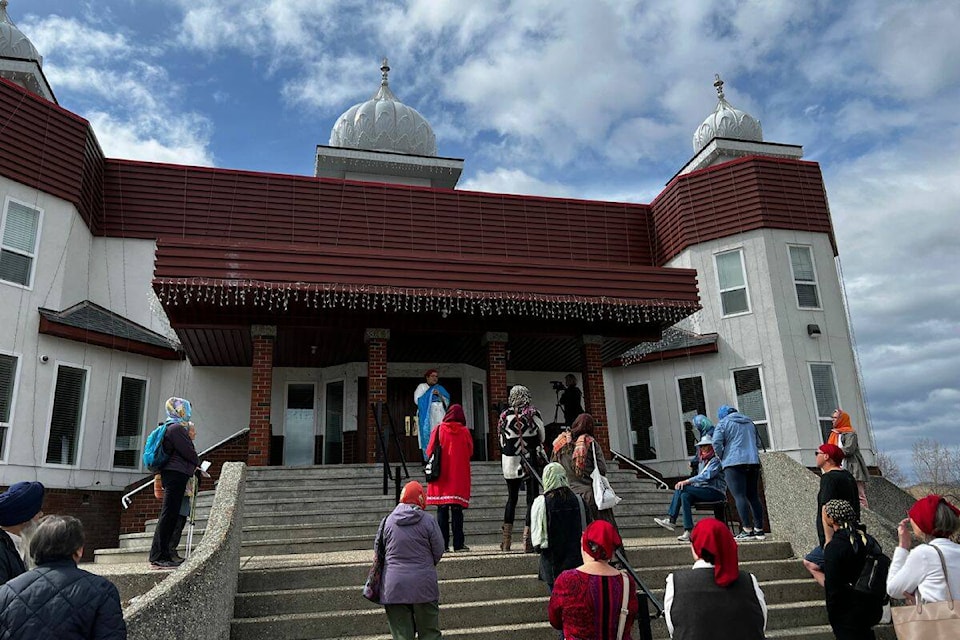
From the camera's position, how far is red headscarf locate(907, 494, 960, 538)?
13.8 ft

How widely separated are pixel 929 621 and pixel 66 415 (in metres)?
13.9

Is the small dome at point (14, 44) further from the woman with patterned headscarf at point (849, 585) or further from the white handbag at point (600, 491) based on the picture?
the woman with patterned headscarf at point (849, 585)

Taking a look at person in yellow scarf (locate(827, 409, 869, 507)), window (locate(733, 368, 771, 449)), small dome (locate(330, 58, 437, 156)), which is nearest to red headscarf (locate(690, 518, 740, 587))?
person in yellow scarf (locate(827, 409, 869, 507))

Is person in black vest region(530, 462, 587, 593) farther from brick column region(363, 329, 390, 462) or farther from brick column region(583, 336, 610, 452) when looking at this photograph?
brick column region(583, 336, 610, 452)

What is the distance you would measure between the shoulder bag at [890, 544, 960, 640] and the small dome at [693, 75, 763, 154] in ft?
64.9

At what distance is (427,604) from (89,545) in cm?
1077

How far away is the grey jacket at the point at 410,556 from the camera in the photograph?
4953 millimetres

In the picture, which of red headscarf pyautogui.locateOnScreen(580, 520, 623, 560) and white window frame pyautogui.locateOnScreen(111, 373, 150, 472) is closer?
red headscarf pyautogui.locateOnScreen(580, 520, 623, 560)

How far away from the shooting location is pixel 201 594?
5035mm

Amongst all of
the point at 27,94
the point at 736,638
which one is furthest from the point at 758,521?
the point at 27,94

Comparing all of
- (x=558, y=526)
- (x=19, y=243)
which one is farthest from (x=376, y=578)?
(x=19, y=243)

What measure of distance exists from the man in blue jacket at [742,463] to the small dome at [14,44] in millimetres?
17391

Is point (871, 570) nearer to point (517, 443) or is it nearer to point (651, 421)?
point (517, 443)

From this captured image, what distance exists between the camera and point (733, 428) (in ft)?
26.5
